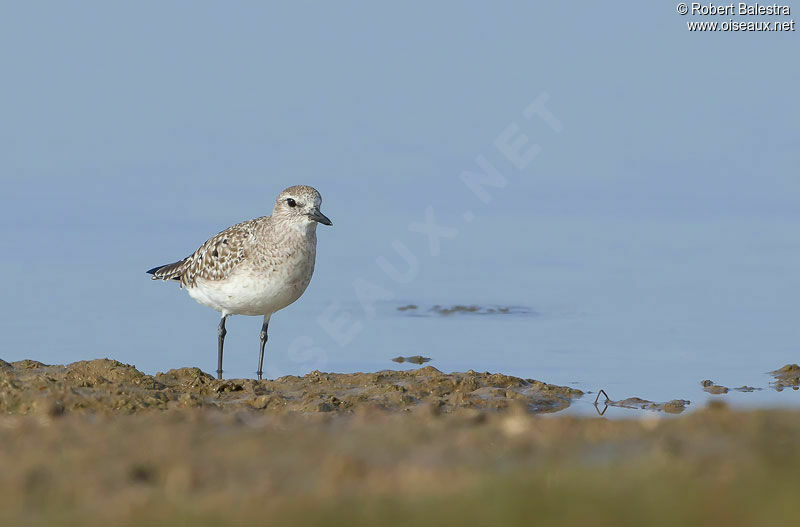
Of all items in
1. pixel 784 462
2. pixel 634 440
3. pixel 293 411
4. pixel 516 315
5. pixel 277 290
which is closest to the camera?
pixel 784 462

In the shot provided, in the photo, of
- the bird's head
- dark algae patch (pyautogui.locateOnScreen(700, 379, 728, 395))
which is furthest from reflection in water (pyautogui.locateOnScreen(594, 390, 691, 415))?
the bird's head

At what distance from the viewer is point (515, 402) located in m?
12.7

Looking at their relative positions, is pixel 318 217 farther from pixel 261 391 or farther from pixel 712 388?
pixel 712 388

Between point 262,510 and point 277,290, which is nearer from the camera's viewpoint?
point 262,510

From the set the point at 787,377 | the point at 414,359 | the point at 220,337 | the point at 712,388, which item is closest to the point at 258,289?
the point at 220,337

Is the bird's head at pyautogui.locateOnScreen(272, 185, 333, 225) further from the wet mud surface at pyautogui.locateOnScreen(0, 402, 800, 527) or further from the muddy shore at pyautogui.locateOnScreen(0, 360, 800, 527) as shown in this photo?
the wet mud surface at pyautogui.locateOnScreen(0, 402, 800, 527)

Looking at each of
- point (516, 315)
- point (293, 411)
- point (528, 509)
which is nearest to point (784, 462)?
point (528, 509)

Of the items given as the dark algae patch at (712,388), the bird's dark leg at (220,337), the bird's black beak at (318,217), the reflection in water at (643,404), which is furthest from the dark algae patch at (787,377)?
the bird's dark leg at (220,337)

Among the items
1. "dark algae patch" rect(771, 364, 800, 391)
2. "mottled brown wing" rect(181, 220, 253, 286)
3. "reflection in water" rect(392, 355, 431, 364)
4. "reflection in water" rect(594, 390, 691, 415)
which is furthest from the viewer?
"reflection in water" rect(392, 355, 431, 364)

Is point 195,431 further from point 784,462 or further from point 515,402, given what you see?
point 515,402

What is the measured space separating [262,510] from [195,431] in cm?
171

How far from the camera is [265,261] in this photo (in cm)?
1459

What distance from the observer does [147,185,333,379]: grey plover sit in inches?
575

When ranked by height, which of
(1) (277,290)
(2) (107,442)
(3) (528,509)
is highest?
(1) (277,290)
